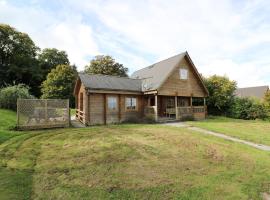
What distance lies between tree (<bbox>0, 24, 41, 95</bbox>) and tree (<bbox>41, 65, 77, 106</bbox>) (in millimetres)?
8940

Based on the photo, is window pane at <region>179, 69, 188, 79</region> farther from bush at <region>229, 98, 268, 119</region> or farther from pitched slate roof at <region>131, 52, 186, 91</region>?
bush at <region>229, 98, 268, 119</region>

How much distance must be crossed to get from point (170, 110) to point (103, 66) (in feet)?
61.4

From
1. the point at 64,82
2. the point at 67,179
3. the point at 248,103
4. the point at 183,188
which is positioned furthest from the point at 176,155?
the point at 64,82

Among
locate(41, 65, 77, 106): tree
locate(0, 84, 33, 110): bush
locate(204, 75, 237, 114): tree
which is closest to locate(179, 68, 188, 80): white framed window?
locate(204, 75, 237, 114): tree

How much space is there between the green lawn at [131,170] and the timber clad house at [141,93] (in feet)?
24.3

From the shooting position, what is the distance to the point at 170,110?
61.8ft

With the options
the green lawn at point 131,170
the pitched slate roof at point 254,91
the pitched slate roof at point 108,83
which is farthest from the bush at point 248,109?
the pitched slate roof at point 254,91

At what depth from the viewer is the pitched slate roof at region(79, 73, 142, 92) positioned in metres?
15.6

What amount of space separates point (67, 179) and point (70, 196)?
0.82 m

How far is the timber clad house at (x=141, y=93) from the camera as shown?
1555 centimetres

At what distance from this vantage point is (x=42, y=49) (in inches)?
1709

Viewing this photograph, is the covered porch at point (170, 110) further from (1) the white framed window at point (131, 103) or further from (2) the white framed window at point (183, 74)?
(2) the white framed window at point (183, 74)

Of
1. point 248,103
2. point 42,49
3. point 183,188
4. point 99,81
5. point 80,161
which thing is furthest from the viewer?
point 42,49

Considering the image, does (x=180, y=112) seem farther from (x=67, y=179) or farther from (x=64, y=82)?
(x=64, y=82)
